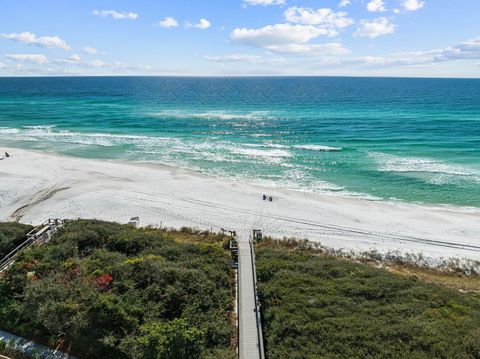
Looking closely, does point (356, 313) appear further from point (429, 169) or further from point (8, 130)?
point (8, 130)

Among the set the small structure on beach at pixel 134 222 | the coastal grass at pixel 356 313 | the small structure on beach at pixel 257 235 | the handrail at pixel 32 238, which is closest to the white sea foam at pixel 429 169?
the coastal grass at pixel 356 313

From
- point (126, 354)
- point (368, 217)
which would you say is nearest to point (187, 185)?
point (368, 217)

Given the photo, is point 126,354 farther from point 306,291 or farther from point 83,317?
point 306,291

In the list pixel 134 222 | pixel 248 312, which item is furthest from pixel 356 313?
pixel 134 222

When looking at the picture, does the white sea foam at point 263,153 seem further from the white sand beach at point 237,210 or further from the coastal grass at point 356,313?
the coastal grass at point 356,313

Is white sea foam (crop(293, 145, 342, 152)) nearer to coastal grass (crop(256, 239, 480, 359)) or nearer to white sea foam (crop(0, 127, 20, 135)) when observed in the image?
coastal grass (crop(256, 239, 480, 359))

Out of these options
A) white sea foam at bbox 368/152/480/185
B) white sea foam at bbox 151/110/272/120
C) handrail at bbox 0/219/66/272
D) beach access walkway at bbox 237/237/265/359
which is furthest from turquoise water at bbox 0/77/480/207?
handrail at bbox 0/219/66/272
